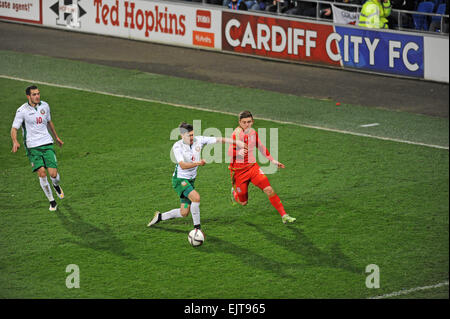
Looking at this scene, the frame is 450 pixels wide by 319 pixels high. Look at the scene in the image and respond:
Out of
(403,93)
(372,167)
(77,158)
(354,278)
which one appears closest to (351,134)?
(372,167)

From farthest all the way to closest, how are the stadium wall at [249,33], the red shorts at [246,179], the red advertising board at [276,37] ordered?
1. the red advertising board at [276,37]
2. the stadium wall at [249,33]
3. the red shorts at [246,179]

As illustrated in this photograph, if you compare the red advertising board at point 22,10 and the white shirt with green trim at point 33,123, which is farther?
the red advertising board at point 22,10

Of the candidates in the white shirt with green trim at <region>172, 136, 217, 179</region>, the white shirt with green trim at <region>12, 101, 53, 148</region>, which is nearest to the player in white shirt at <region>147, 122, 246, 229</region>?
the white shirt with green trim at <region>172, 136, 217, 179</region>

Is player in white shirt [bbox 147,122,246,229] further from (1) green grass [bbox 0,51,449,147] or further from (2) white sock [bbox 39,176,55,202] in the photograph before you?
(1) green grass [bbox 0,51,449,147]

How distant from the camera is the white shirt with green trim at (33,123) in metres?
14.3

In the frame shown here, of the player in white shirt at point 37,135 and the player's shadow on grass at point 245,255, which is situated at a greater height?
the player in white shirt at point 37,135

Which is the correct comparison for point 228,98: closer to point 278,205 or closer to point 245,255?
point 278,205

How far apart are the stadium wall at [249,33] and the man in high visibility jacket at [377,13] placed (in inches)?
10.4

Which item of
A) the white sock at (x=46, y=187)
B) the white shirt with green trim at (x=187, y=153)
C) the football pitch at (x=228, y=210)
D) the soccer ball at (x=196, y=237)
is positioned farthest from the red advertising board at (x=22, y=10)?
the soccer ball at (x=196, y=237)

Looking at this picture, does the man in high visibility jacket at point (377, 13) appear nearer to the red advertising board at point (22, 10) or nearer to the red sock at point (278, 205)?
the red sock at point (278, 205)

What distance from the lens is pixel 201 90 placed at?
23375 millimetres

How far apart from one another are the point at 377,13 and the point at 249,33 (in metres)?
4.65

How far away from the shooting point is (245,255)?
12367 millimetres

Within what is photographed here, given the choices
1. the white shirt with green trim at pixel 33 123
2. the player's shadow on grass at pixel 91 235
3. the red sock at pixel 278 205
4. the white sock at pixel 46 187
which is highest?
the white shirt with green trim at pixel 33 123
